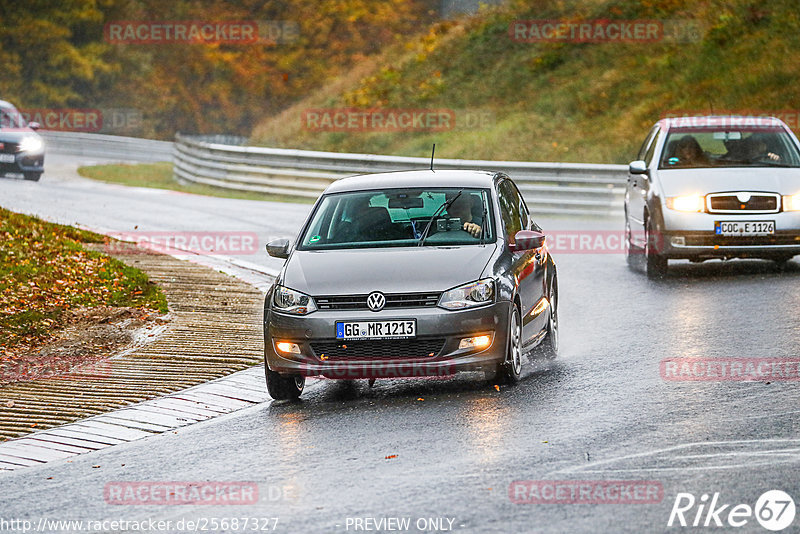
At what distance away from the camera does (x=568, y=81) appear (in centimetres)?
3578

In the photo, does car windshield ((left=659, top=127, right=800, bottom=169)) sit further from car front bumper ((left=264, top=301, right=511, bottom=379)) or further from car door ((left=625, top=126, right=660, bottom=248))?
car front bumper ((left=264, top=301, right=511, bottom=379))

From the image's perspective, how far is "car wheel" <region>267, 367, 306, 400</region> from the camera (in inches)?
375

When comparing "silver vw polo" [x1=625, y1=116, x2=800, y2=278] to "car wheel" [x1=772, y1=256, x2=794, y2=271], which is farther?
"car wheel" [x1=772, y1=256, x2=794, y2=271]

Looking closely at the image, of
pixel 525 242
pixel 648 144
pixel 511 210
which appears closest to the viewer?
pixel 525 242

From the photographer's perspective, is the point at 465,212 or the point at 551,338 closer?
the point at 465,212

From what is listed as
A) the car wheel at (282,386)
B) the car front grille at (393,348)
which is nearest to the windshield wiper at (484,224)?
the car front grille at (393,348)

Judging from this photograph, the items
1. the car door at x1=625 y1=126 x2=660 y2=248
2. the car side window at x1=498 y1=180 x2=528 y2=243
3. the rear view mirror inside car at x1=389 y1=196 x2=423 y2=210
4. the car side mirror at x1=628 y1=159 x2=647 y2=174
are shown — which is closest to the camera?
the rear view mirror inside car at x1=389 y1=196 x2=423 y2=210

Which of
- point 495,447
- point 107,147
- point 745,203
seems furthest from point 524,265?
point 107,147

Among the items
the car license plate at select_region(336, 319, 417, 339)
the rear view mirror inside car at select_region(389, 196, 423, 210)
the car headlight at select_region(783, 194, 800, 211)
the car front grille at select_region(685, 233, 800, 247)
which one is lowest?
the car front grille at select_region(685, 233, 800, 247)

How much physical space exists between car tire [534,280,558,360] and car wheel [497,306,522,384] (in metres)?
1.29

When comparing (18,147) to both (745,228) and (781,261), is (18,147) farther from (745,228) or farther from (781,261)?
(745,228)

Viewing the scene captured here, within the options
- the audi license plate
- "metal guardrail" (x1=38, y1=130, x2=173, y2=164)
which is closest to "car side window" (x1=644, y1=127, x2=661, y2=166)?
the audi license plate

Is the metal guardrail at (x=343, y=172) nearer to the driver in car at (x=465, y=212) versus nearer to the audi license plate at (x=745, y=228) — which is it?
the audi license plate at (x=745, y=228)

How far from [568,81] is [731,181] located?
20783 mm
